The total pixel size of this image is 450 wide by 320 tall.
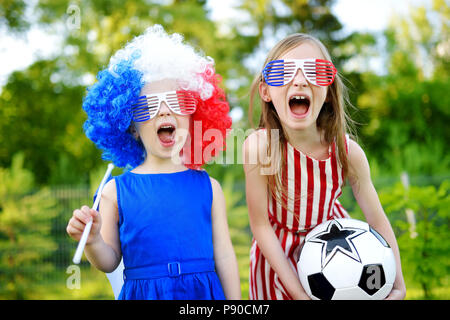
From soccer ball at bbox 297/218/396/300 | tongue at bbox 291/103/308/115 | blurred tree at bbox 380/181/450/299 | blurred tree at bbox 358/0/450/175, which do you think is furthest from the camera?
blurred tree at bbox 358/0/450/175

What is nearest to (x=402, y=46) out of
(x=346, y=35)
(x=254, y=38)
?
(x=346, y=35)

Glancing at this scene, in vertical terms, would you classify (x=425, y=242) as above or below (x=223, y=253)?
below

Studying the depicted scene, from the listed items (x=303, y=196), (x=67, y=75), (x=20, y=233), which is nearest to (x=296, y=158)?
(x=303, y=196)

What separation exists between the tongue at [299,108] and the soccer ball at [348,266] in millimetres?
673

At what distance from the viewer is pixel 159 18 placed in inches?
547

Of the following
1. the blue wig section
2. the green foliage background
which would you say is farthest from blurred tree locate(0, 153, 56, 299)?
the blue wig section

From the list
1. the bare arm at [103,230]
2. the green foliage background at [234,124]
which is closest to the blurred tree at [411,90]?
the green foliage background at [234,124]

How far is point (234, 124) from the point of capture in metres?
13.3

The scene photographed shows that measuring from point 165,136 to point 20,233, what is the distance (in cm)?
600

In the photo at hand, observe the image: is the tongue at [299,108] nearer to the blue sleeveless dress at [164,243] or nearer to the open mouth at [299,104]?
the open mouth at [299,104]

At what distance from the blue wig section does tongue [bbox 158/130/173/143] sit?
20 cm

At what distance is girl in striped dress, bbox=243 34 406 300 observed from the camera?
2.51 m

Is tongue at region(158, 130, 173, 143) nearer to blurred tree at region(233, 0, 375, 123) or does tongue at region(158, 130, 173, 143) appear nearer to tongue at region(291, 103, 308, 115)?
tongue at region(291, 103, 308, 115)

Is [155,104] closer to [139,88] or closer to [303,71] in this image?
[139,88]
